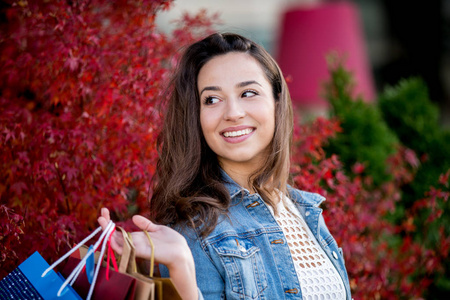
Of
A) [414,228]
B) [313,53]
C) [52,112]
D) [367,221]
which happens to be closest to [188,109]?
[52,112]

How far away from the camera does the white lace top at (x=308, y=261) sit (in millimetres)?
1850

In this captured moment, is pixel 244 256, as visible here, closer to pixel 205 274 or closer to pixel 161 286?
pixel 205 274

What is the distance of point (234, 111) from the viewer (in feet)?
6.36

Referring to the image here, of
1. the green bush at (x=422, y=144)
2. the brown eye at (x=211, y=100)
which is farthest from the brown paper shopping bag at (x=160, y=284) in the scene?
the green bush at (x=422, y=144)

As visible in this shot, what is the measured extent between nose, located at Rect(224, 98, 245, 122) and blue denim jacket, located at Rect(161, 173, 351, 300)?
0.26 m

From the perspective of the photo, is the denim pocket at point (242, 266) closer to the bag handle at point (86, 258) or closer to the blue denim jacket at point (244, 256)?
the blue denim jacket at point (244, 256)

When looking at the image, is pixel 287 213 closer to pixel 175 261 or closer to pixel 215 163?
pixel 215 163

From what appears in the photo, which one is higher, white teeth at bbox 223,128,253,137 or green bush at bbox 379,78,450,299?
white teeth at bbox 223,128,253,137

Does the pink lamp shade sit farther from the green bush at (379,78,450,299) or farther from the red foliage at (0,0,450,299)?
the red foliage at (0,0,450,299)

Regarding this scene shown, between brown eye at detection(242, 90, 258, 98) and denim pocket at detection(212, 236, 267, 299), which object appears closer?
A: denim pocket at detection(212, 236, 267, 299)

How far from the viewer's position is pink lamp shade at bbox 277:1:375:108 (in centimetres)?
520

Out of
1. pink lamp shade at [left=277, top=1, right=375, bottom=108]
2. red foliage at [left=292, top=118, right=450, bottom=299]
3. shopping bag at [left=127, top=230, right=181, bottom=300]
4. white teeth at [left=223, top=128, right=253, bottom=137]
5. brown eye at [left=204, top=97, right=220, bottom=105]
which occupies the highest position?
pink lamp shade at [left=277, top=1, right=375, bottom=108]

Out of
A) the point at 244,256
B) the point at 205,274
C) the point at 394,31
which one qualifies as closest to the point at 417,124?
the point at 244,256

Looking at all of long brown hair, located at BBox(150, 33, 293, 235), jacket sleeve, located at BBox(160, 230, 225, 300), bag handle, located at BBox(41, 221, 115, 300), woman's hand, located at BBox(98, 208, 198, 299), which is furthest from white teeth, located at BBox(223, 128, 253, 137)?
bag handle, located at BBox(41, 221, 115, 300)
